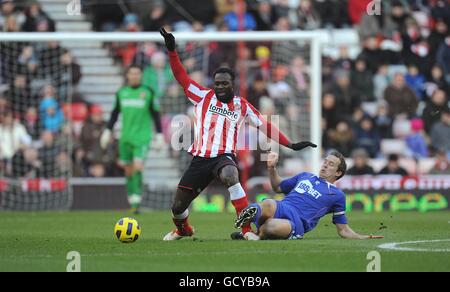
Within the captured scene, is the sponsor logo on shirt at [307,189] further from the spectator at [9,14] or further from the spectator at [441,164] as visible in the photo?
the spectator at [9,14]

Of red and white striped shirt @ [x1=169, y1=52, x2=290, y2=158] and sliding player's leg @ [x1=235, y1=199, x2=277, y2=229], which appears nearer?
sliding player's leg @ [x1=235, y1=199, x2=277, y2=229]

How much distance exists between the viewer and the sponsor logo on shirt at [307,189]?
12016mm

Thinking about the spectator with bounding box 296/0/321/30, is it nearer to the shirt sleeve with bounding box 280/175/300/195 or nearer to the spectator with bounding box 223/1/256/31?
the spectator with bounding box 223/1/256/31

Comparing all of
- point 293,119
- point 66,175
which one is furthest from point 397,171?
point 66,175

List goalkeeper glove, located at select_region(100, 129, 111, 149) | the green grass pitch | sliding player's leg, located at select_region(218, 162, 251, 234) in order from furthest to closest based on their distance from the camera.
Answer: goalkeeper glove, located at select_region(100, 129, 111, 149), sliding player's leg, located at select_region(218, 162, 251, 234), the green grass pitch

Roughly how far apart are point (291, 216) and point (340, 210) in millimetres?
648

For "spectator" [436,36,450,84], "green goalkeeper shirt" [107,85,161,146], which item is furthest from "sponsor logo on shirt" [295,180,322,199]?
"spectator" [436,36,450,84]

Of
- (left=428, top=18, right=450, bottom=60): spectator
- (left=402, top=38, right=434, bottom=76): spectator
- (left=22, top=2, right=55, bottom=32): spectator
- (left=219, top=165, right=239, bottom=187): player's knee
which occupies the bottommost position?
(left=219, top=165, right=239, bottom=187): player's knee

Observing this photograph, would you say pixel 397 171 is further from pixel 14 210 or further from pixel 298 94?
pixel 14 210

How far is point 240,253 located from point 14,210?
11.6 metres

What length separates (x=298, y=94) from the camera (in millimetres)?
22984

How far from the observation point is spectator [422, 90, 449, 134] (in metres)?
23.0

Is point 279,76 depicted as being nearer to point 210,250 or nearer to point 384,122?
point 384,122

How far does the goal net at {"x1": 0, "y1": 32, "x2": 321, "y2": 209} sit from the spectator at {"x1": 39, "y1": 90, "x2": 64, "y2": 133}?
0.29 feet
